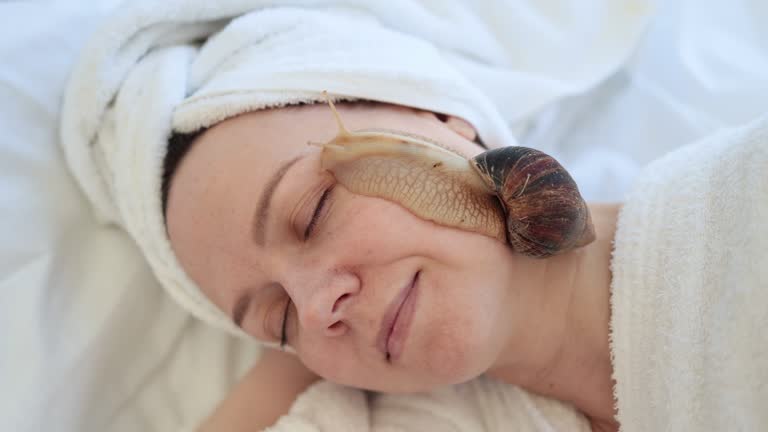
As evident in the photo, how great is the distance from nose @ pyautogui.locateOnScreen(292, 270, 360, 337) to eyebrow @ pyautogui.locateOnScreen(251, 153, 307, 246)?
131 millimetres

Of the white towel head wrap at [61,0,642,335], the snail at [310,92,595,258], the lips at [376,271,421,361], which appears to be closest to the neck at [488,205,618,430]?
the snail at [310,92,595,258]

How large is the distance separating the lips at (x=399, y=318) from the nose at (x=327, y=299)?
0.07 meters

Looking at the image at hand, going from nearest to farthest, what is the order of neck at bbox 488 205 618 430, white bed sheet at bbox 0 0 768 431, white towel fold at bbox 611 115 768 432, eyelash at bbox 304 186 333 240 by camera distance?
white towel fold at bbox 611 115 768 432 < eyelash at bbox 304 186 333 240 < neck at bbox 488 205 618 430 < white bed sheet at bbox 0 0 768 431

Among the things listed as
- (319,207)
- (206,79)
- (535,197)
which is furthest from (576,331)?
(206,79)

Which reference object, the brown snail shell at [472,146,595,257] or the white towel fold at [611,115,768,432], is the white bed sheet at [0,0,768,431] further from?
the brown snail shell at [472,146,595,257]

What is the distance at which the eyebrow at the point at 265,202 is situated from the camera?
1.16 m

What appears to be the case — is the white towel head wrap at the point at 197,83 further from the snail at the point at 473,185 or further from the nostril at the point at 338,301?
the nostril at the point at 338,301

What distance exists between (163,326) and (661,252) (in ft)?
4.09

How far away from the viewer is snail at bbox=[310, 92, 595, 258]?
1050 mm

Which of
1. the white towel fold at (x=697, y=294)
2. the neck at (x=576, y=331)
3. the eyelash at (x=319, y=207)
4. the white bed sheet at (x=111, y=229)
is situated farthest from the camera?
the white bed sheet at (x=111, y=229)

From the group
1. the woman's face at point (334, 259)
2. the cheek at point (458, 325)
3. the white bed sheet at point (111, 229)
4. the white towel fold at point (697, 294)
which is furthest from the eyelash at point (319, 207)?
the white bed sheet at point (111, 229)

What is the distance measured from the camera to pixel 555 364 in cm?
130

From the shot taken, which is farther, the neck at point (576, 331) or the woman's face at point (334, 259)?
the neck at point (576, 331)

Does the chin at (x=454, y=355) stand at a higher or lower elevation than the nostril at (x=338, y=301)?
lower
